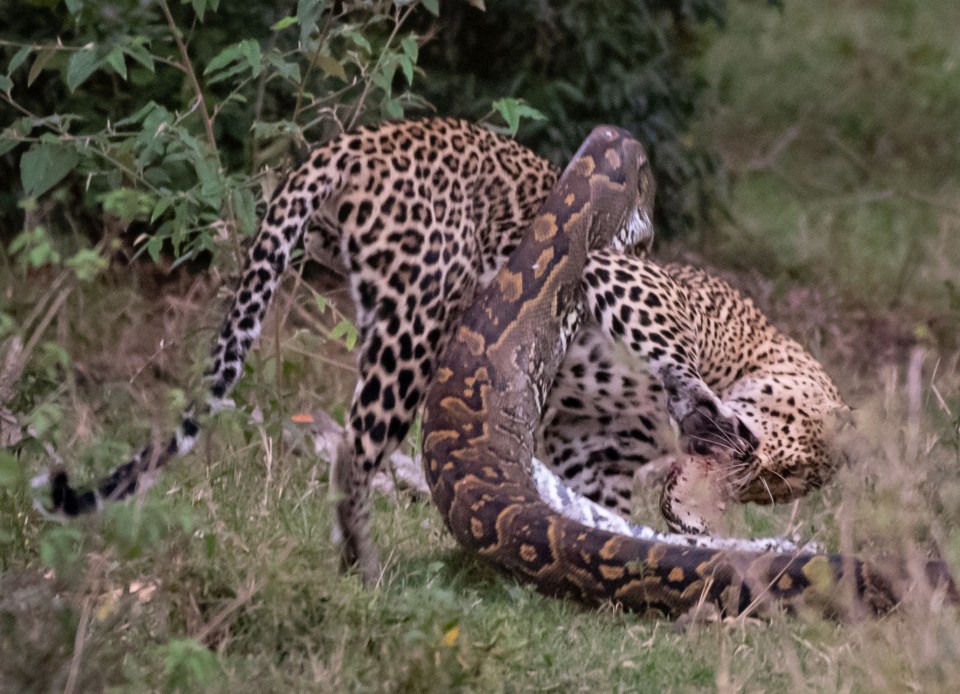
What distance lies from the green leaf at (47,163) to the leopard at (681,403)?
2.02 metres

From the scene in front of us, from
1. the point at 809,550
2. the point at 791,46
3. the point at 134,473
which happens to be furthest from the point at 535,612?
the point at 791,46

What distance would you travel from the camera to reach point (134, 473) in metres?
4.78

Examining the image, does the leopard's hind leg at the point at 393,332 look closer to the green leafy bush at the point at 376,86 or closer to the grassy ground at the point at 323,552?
the grassy ground at the point at 323,552

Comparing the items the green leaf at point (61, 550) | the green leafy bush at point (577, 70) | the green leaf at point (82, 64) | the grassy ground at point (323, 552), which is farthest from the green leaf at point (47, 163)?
the green leafy bush at point (577, 70)

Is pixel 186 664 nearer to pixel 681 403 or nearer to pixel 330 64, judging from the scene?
pixel 681 403

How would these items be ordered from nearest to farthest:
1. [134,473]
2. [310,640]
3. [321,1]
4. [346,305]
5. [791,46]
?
[310,640] < [134,473] < [321,1] < [346,305] < [791,46]

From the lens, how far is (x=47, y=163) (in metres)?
5.42

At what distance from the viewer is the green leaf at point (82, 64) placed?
17.0 feet

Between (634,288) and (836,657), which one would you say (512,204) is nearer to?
(634,288)

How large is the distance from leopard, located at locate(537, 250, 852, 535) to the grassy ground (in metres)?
0.21

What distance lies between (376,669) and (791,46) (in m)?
11.4

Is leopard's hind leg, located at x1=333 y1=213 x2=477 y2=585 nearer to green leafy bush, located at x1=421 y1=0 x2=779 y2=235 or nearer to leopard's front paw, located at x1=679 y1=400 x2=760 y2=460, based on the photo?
leopard's front paw, located at x1=679 y1=400 x2=760 y2=460

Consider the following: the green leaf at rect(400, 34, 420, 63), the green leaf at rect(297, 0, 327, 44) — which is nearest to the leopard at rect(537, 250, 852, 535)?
the green leaf at rect(400, 34, 420, 63)

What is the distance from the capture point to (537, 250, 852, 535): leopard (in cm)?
592
